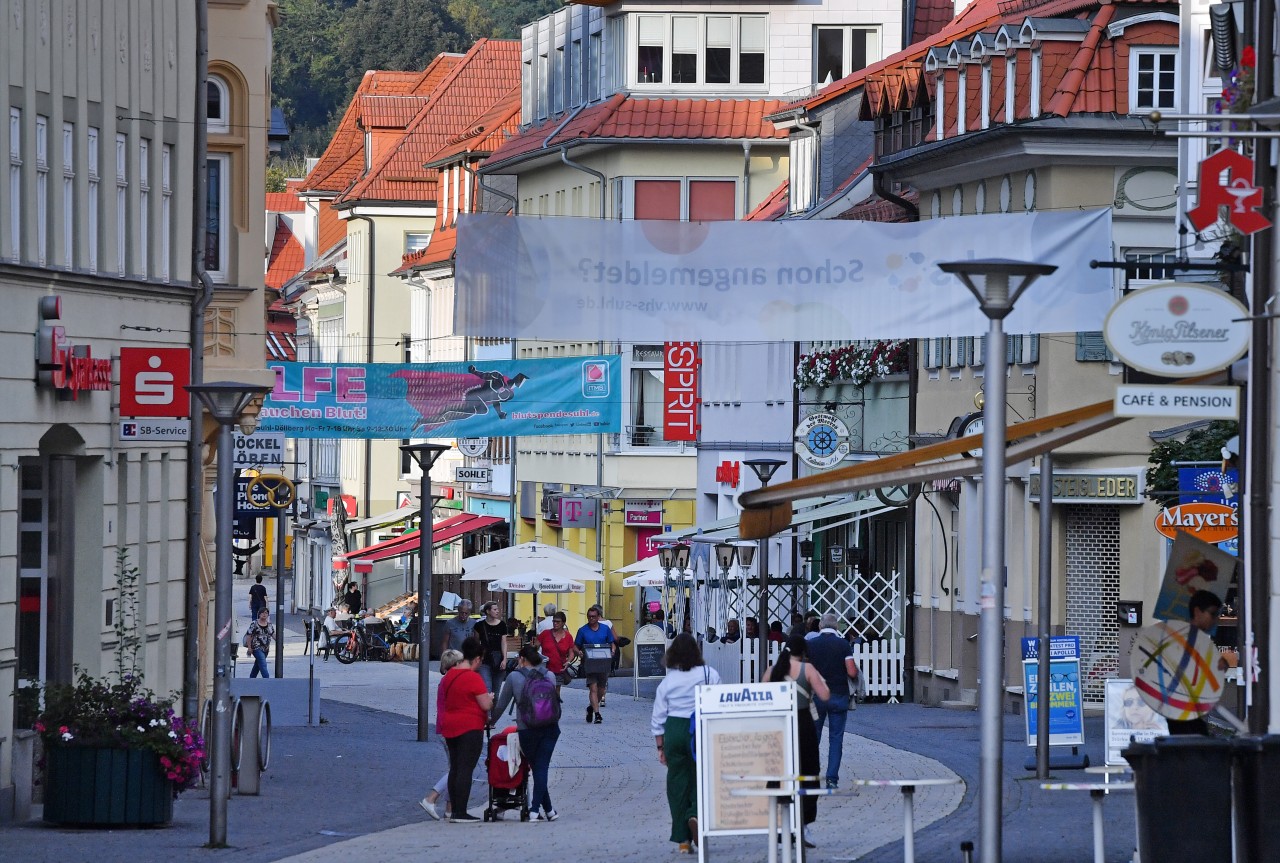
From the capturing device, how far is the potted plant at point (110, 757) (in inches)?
740

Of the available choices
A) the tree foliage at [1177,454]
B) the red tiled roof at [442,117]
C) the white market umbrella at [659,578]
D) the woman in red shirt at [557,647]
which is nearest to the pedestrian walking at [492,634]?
the woman in red shirt at [557,647]

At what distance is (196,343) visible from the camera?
1003 inches

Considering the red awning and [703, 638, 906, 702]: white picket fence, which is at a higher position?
the red awning

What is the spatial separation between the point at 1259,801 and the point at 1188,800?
14.2 inches

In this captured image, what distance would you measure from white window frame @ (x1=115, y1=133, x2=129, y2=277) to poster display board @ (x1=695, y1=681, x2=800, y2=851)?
10.1m

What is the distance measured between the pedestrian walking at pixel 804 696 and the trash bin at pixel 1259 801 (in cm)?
411

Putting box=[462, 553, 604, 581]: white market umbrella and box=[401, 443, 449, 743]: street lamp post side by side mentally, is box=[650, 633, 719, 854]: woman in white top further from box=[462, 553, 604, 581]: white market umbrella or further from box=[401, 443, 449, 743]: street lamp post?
box=[462, 553, 604, 581]: white market umbrella

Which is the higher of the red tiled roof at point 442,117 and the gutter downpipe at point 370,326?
the red tiled roof at point 442,117

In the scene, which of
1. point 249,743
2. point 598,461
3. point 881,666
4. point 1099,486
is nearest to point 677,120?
point 598,461

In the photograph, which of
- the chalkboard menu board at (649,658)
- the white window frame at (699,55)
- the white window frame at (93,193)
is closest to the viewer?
the white window frame at (93,193)

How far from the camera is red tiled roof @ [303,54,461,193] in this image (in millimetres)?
78312

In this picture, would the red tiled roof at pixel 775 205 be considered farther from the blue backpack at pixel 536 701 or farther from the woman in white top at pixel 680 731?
the woman in white top at pixel 680 731

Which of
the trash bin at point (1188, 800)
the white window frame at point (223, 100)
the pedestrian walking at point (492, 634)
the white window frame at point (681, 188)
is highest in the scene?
the white window frame at point (681, 188)

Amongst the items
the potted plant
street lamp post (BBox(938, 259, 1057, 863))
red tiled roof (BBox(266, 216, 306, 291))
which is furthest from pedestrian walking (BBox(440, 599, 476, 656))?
red tiled roof (BBox(266, 216, 306, 291))
